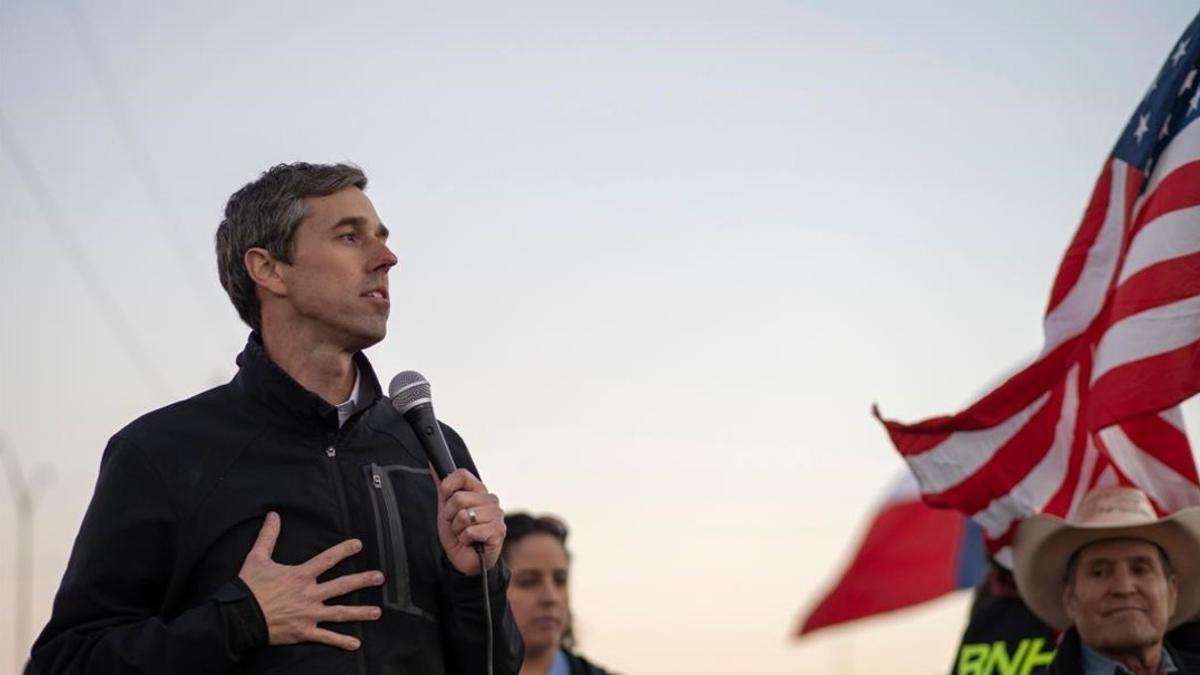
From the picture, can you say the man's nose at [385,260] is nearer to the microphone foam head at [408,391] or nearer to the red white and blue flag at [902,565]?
the microphone foam head at [408,391]

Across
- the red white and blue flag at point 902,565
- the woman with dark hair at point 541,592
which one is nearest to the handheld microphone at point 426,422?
the woman with dark hair at point 541,592

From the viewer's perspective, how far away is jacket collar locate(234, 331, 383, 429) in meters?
4.95

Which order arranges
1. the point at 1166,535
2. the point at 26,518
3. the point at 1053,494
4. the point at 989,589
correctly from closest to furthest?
the point at 1166,535 < the point at 1053,494 < the point at 989,589 < the point at 26,518

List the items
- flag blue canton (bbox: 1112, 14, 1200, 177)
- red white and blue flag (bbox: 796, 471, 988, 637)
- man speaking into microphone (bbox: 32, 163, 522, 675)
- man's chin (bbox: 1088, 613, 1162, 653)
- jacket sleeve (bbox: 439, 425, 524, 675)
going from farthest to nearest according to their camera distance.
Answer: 1. red white and blue flag (bbox: 796, 471, 988, 637)
2. flag blue canton (bbox: 1112, 14, 1200, 177)
3. man's chin (bbox: 1088, 613, 1162, 653)
4. jacket sleeve (bbox: 439, 425, 524, 675)
5. man speaking into microphone (bbox: 32, 163, 522, 675)

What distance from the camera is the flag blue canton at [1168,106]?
8430 mm

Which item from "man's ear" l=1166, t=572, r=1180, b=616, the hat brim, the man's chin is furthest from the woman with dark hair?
"man's ear" l=1166, t=572, r=1180, b=616

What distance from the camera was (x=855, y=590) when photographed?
17938 mm

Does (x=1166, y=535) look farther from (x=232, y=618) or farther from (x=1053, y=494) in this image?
(x=232, y=618)

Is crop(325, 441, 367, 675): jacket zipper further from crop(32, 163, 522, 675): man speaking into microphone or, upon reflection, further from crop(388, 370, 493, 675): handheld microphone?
crop(388, 370, 493, 675): handheld microphone

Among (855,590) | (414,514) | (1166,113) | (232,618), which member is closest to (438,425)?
(414,514)

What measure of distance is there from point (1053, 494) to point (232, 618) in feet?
17.1

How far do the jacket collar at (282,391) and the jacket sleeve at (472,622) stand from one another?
46 centimetres

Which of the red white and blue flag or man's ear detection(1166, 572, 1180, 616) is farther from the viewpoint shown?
the red white and blue flag

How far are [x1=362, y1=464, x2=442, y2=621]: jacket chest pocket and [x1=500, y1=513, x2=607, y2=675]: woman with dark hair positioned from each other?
3446mm
